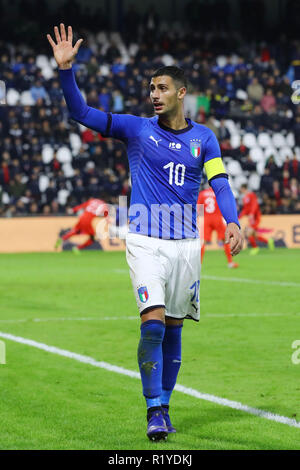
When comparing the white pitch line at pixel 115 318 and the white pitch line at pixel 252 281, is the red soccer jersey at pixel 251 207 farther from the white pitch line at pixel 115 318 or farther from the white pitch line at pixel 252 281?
the white pitch line at pixel 115 318

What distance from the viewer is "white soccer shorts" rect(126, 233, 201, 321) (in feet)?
18.1

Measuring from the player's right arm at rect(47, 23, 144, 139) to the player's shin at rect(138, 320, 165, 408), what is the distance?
4.08ft

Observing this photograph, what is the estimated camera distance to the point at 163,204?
5.71m

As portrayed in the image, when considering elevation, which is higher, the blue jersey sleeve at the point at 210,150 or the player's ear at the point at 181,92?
the player's ear at the point at 181,92

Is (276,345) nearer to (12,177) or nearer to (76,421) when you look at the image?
(76,421)

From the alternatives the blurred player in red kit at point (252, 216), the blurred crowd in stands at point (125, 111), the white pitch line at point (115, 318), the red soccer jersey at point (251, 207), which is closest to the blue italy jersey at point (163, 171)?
the white pitch line at point (115, 318)

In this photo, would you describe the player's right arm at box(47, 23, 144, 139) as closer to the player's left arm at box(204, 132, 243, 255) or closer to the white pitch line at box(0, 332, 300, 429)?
the player's left arm at box(204, 132, 243, 255)

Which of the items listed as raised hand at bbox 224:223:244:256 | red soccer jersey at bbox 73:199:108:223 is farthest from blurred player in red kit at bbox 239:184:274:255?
raised hand at bbox 224:223:244:256

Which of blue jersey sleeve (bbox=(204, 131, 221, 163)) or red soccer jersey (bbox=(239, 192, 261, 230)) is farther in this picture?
red soccer jersey (bbox=(239, 192, 261, 230))

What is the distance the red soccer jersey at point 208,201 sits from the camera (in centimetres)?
1967

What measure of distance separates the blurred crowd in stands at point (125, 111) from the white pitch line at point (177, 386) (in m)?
16.6

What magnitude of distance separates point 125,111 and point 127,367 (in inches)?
863

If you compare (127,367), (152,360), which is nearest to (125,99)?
(127,367)

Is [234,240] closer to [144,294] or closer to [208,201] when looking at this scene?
[144,294]
